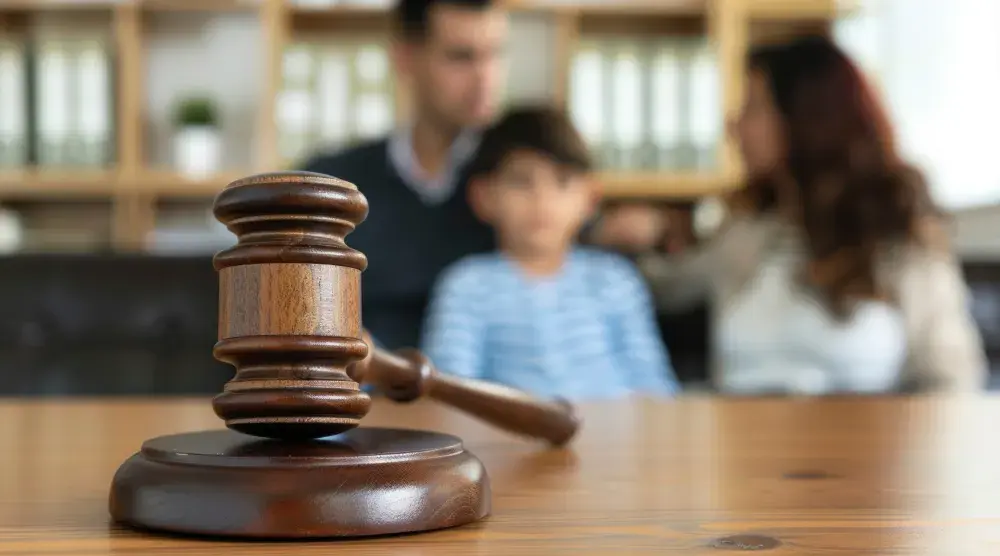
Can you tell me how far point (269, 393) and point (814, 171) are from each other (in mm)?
2057

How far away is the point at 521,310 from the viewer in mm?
2129

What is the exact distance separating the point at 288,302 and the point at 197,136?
3.11 meters

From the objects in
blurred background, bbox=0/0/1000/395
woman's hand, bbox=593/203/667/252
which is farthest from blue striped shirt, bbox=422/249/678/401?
blurred background, bbox=0/0/1000/395

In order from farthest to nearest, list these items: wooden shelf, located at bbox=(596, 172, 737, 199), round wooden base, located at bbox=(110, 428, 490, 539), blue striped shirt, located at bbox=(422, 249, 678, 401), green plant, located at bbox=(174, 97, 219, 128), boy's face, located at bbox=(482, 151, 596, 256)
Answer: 1. green plant, located at bbox=(174, 97, 219, 128)
2. wooden shelf, located at bbox=(596, 172, 737, 199)
3. boy's face, located at bbox=(482, 151, 596, 256)
4. blue striped shirt, located at bbox=(422, 249, 678, 401)
5. round wooden base, located at bbox=(110, 428, 490, 539)

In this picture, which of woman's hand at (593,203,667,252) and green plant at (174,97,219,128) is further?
green plant at (174,97,219,128)

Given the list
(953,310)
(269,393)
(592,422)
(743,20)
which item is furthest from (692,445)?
(743,20)

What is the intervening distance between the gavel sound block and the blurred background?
8.54 ft

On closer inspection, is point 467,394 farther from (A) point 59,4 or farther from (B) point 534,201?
(A) point 59,4

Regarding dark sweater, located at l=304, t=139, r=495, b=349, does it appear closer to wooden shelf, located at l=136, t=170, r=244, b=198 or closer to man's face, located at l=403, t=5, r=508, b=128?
man's face, located at l=403, t=5, r=508, b=128

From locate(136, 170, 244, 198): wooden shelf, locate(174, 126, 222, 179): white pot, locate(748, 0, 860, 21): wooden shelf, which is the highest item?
locate(748, 0, 860, 21): wooden shelf

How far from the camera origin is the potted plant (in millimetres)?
3377

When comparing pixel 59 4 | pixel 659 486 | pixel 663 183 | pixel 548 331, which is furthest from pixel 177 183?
pixel 659 486

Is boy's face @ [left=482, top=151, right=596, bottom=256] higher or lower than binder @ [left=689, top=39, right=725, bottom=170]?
lower

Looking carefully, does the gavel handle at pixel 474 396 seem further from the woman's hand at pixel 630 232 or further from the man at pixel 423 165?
the woman's hand at pixel 630 232
